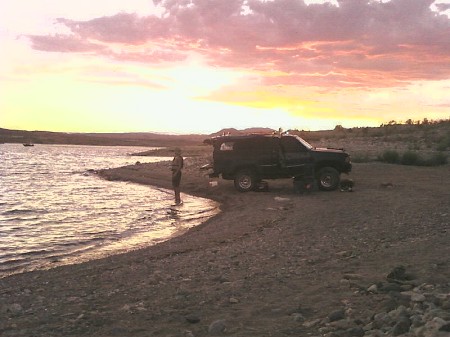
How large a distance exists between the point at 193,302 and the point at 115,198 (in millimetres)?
16490

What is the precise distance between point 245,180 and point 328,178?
3.40m

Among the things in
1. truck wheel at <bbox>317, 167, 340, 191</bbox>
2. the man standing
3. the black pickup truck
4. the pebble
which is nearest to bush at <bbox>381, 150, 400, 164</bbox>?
the black pickup truck

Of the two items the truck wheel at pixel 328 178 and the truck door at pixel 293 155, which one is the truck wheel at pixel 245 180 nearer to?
the truck door at pixel 293 155

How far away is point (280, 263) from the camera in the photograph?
8516 mm

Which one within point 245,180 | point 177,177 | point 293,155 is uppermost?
Answer: point 293,155

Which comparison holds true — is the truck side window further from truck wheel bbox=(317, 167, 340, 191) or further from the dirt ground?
the dirt ground

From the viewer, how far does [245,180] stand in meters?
20.8

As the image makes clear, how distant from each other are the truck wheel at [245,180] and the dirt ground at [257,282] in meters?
6.62

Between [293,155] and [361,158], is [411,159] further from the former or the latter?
[293,155]

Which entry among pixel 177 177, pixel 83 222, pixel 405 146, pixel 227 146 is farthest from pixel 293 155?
pixel 405 146

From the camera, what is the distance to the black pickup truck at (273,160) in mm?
19391

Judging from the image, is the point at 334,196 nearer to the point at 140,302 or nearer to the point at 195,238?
the point at 195,238

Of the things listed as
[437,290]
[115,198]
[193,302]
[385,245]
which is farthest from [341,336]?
[115,198]

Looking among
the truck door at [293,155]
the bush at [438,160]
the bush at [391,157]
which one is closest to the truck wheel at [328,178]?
the truck door at [293,155]
